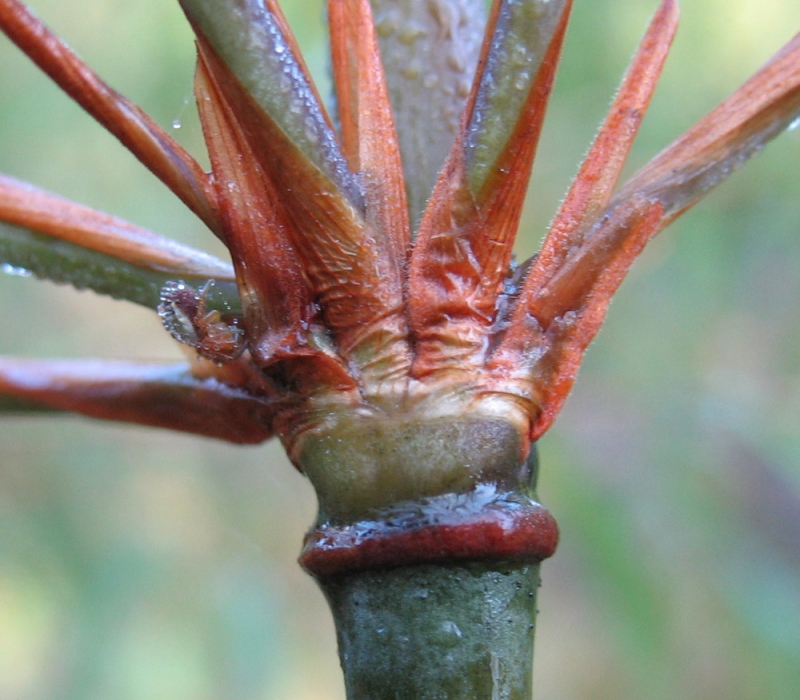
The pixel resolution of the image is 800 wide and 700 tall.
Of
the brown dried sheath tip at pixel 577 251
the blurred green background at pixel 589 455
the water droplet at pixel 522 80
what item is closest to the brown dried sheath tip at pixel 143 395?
the brown dried sheath tip at pixel 577 251

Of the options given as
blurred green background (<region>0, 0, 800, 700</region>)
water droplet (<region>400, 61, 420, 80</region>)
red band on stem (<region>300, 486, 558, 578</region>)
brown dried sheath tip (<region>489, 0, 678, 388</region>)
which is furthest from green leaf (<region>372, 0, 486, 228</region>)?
blurred green background (<region>0, 0, 800, 700</region>)

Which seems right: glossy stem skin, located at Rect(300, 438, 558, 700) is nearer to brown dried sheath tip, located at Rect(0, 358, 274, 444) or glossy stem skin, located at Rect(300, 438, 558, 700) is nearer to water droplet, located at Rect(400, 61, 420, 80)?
brown dried sheath tip, located at Rect(0, 358, 274, 444)

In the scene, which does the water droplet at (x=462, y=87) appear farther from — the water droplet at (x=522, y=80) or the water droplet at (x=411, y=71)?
the water droplet at (x=522, y=80)

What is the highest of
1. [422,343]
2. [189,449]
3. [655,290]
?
[655,290]

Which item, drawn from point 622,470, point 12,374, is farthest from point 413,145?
point 622,470

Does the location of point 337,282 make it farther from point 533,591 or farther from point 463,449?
point 533,591

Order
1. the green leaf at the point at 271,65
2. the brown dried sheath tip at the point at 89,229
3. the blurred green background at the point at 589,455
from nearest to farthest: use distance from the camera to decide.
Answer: the green leaf at the point at 271,65 < the brown dried sheath tip at the point at 89,229 < the blurred green background at the point at 589,455

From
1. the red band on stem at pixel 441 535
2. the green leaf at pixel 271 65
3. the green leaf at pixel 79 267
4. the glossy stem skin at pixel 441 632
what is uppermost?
the green leaf at pixel 271 65
